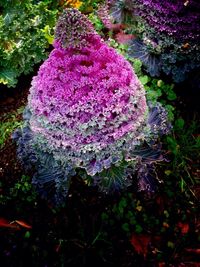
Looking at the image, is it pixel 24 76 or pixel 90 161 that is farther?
pixel 24 76

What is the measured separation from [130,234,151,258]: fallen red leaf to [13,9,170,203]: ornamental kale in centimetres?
41

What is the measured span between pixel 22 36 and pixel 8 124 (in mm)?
726

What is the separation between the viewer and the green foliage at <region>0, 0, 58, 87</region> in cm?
301

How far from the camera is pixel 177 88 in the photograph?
121 inches

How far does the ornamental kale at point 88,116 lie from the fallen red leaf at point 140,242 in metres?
0.41

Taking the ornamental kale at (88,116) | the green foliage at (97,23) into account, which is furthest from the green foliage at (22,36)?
the ornamental kale at (88,116)

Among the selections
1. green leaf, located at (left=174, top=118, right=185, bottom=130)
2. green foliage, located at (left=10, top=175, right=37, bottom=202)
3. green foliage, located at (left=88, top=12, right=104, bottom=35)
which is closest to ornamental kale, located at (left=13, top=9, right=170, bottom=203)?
green foliage, located at (left=10, top=175, right=37, bottom=202)

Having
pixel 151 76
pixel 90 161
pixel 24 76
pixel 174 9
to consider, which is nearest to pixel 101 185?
pixel 90 161

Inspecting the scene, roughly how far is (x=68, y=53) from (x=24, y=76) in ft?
4.94

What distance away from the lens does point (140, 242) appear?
8.04 ft

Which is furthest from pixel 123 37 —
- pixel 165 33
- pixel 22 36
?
pixel 22 36

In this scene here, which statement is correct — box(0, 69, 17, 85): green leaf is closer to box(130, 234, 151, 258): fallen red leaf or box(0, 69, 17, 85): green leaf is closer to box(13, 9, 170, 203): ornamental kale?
box(13, 9, 170, 203): ornamental kale

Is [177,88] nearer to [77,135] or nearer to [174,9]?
[174,9]

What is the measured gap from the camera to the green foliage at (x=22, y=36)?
3.01 metres
